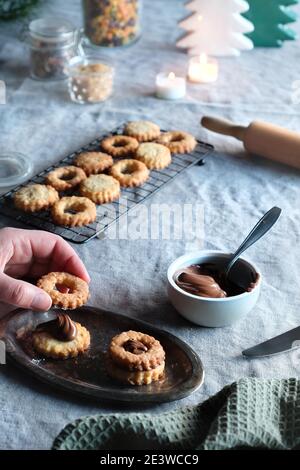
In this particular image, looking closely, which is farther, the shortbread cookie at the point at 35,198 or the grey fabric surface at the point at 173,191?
the shortbread cookie at the point at 35,198

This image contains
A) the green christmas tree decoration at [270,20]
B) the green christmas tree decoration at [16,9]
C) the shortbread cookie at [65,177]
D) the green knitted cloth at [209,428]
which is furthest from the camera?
the green christmas tree decoration at [16,9]

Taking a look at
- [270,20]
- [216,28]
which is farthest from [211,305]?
[270,20]

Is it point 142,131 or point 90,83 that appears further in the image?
point 90,83

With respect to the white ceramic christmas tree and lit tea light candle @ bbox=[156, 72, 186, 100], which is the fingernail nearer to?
lit tea light candle @ bbox=[156, 72, 186, 100]

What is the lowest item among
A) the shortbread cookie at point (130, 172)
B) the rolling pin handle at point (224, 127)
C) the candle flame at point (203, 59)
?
the shortbread cookie at point (130, 172)

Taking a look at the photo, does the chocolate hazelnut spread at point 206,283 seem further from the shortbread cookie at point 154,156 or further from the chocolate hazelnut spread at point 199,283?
the shortbread cookie at point 154,156

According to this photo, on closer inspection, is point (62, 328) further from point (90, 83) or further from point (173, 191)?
point (90, 83)

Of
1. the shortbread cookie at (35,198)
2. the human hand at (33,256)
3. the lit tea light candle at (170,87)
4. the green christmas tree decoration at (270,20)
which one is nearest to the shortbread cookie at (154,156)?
the shortbread cookie at (35,198)
